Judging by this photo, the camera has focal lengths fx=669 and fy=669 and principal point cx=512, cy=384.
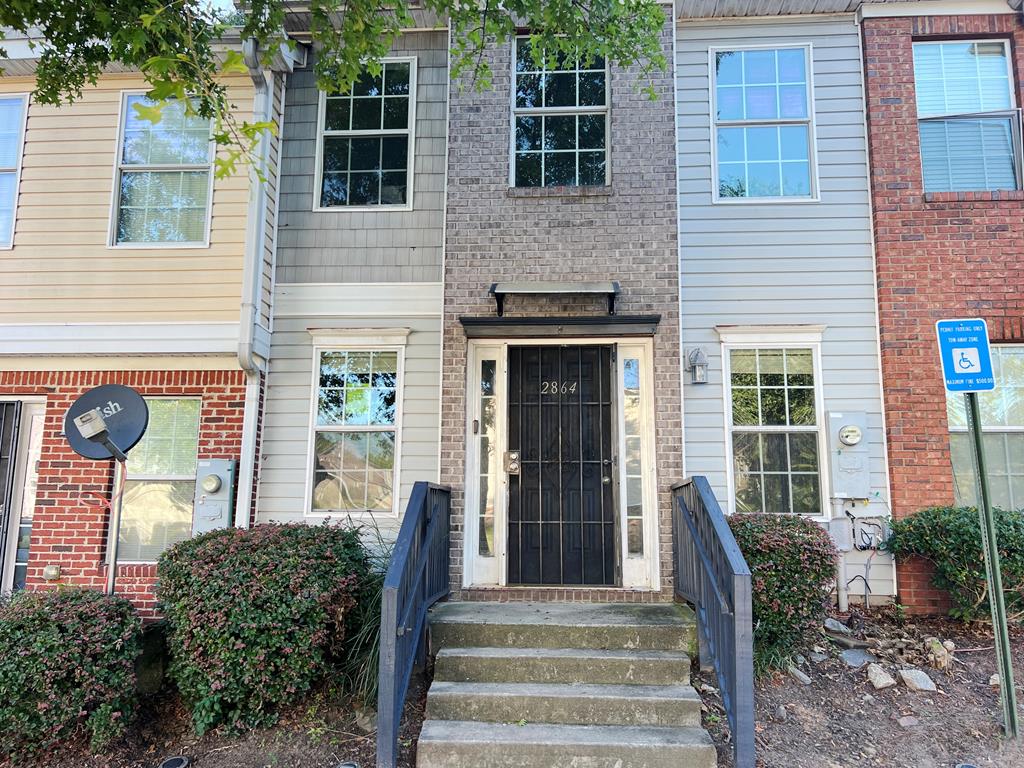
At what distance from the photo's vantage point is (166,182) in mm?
6613

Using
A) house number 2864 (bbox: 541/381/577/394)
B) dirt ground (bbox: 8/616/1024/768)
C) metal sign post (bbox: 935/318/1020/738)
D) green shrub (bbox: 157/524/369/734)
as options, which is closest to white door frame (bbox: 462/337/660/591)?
house number 2864 (bbox: 541/381/577/394)

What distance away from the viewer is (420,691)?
15.3ft

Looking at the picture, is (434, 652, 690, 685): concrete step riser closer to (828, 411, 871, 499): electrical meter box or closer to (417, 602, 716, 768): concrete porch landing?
(417, 602, 716, 768): concrete porch landing

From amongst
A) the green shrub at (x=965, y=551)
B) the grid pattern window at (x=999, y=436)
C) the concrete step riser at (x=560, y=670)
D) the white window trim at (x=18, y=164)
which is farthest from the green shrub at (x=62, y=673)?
the grid pattern window at (x=999, y=436)

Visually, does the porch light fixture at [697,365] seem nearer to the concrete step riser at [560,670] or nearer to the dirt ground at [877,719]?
the dirt ground at [877,719]

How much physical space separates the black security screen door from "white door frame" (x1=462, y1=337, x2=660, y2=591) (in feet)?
0.27

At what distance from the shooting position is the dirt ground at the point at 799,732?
4.02 metres

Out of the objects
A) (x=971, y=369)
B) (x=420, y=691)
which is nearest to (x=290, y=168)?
(x=420, y=691)

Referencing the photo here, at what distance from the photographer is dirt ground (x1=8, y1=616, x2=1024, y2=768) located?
4.02 metres

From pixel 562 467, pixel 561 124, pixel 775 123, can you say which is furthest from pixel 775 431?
pixel 561 124

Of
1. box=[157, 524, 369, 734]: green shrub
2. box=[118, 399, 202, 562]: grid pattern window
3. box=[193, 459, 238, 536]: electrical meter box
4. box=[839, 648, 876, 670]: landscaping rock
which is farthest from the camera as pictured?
box=[118, 399, 202, 562]: grid pattern window

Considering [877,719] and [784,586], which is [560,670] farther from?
[877,719]

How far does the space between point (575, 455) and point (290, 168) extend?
3953 millimetres

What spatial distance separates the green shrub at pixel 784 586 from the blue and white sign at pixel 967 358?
4.81 feet
